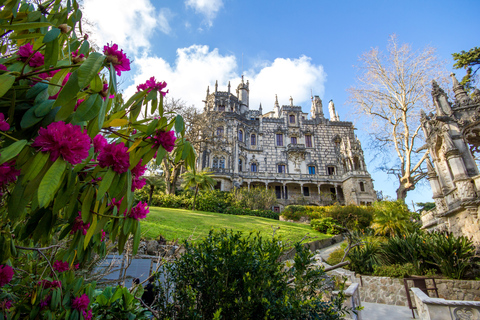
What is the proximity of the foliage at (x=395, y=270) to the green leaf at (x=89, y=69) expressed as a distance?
1053 cm

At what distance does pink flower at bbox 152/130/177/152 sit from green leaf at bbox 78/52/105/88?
1.67ft

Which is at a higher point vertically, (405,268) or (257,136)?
(257,136)

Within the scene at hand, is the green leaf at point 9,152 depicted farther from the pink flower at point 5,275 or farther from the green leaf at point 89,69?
the pink flower at point 5,275

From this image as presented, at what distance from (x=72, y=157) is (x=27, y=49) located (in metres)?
1.02

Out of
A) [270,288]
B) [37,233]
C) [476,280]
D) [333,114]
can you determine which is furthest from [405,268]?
[333,114]

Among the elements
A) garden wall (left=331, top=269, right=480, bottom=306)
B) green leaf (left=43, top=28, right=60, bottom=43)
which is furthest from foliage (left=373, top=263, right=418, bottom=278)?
green leaf (left=43, top=28, right=60, bottom=43)

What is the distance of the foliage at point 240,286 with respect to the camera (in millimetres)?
2463

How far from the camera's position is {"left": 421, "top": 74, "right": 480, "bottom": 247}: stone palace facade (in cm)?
888

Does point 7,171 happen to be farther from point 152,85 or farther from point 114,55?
point 152,85

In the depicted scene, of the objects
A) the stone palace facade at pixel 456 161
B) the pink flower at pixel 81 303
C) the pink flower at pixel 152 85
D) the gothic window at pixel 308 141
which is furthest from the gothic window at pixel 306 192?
the pink flower at pixel 152 85

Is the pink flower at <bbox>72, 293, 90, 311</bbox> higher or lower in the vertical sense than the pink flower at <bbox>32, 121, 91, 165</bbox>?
lower

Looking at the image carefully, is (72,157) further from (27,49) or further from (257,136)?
(257,136)

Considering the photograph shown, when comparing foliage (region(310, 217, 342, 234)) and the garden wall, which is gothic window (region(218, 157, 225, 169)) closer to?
foliage (region(310, 217, 342, 234))

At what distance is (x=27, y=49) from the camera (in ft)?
5.21
